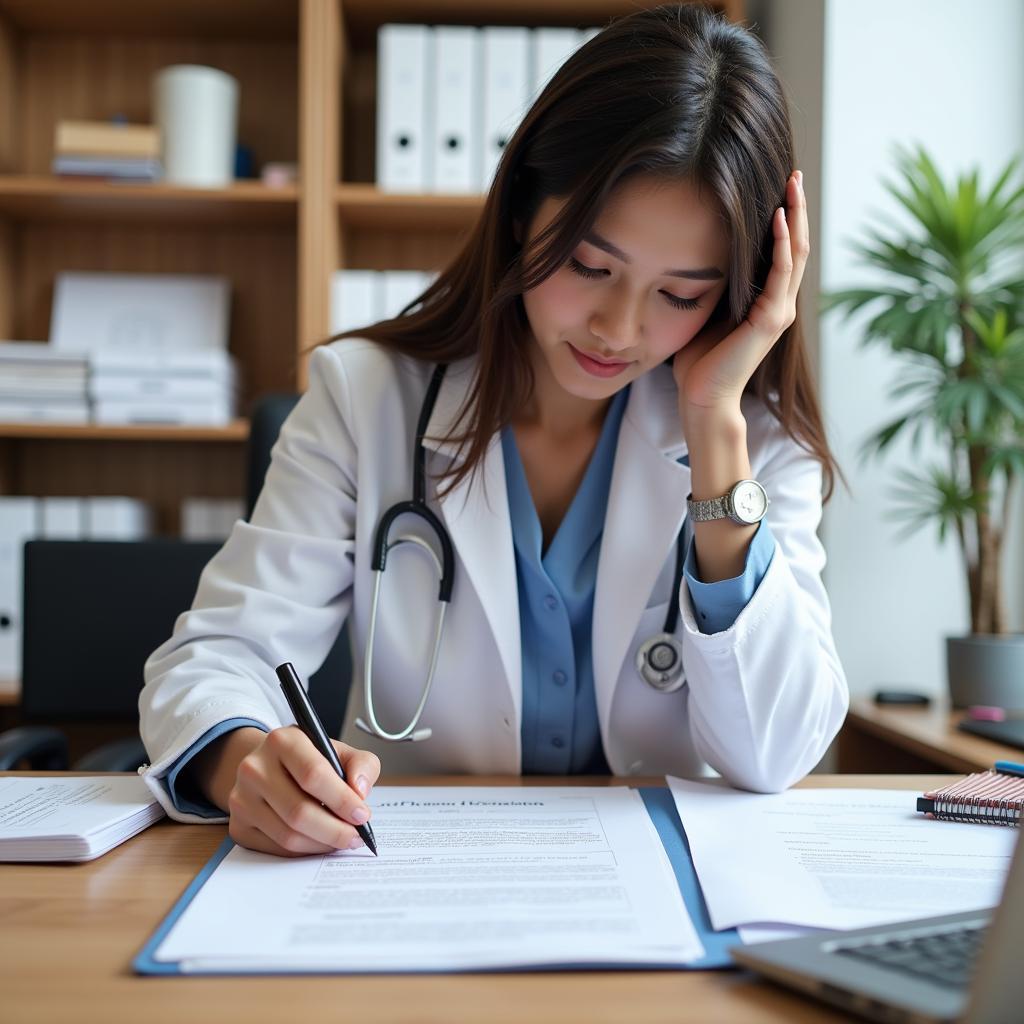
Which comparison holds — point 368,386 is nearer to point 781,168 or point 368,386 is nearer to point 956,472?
point 781,168

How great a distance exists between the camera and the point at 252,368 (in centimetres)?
257

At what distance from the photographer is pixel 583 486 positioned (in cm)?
119

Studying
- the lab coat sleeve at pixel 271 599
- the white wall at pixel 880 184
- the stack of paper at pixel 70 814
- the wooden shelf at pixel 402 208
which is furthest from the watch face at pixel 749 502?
the wooden shelf at pixel 402 208

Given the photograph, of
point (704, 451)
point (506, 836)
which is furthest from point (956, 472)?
point (506, 836)

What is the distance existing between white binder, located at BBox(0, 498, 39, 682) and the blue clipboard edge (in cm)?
169

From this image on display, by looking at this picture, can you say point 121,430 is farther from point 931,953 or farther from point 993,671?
point 931,953

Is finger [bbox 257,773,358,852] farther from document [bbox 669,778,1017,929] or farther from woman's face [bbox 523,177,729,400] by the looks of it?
woman's face [bbox 523,177,729,400]

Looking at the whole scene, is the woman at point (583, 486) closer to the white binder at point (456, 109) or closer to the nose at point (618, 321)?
the nose at point (618, 321)

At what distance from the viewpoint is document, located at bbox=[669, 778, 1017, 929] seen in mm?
612

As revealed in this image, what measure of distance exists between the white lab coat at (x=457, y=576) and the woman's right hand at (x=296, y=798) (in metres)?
0.24

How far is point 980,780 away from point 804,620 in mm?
191

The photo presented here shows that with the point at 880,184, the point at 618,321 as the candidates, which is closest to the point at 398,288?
the point at 880,184

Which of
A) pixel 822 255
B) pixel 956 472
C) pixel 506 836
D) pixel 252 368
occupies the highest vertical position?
pixel 822 255

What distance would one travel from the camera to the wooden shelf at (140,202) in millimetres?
2252
